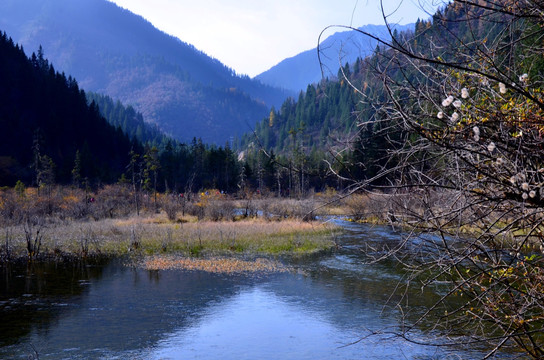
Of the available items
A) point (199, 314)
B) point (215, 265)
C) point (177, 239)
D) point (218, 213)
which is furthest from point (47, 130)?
point (199, 314)

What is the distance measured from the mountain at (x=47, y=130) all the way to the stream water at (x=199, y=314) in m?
45.5

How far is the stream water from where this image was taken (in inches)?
481

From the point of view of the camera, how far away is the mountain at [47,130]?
238 feet

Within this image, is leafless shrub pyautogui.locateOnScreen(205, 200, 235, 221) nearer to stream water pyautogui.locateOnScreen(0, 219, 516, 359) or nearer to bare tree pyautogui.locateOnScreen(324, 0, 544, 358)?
stream water pyautogui.locateOnScreen(0, 219, 516, 359)

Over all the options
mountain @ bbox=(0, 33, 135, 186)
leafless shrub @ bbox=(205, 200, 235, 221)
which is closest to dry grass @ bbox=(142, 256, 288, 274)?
leafless shrub @ bbox=(205, 200, 235, 221)

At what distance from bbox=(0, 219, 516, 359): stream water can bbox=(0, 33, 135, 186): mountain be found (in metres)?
45.5

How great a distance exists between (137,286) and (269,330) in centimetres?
699

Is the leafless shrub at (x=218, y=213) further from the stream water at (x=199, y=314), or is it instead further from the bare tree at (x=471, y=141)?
the bare tree at (x=471, y=141)

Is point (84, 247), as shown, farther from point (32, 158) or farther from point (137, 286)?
point (32, 158)

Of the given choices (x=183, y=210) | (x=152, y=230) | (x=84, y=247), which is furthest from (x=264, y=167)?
(x=84, y=247)

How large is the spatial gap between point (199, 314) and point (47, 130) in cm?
8139

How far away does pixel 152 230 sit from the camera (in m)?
32.0

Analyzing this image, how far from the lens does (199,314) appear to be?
15.2 metres

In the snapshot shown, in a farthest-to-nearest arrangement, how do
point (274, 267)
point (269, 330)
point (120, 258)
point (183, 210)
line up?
point (183, 210), point (120, 258), point (274, 267), point (269, 330)
